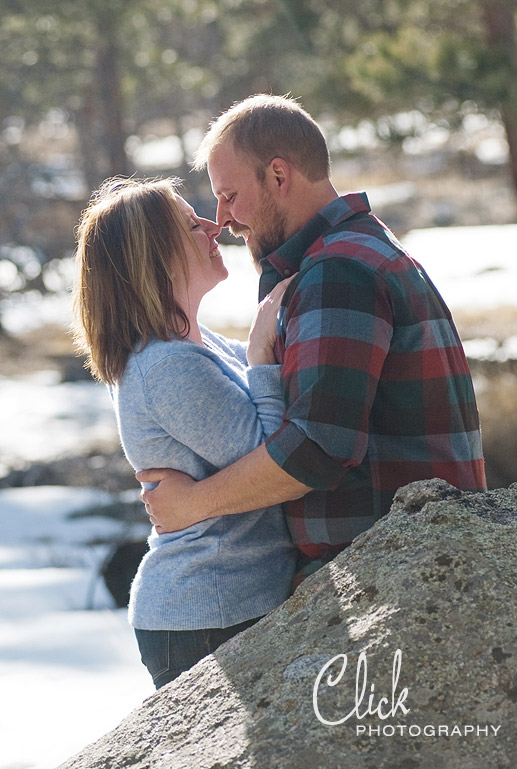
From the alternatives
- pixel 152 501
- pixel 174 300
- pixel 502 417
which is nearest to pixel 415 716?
pixel 152 501

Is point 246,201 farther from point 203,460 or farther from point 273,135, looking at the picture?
point 203,460

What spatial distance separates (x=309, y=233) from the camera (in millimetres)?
2102

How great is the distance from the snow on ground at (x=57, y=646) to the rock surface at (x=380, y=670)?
1363 mm

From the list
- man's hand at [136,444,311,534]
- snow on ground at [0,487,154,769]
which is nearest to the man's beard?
man's hand at [136,444,311,534]

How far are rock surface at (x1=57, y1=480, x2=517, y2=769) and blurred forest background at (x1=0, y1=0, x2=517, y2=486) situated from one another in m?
5.01

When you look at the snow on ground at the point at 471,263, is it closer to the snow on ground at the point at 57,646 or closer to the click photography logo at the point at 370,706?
the snow on ground at the point at 57,646

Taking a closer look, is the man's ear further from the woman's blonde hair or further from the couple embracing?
the woman's blonde hair

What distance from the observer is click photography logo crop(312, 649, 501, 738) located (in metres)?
1.39

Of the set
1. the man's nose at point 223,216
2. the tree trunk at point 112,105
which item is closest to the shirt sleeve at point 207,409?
the man's nose at point 223,216

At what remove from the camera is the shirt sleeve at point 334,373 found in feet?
6.12

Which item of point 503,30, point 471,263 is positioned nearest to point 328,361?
point 503,30

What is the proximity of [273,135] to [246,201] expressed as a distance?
0.15 meters

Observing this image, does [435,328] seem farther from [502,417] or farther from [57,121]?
[57,121]

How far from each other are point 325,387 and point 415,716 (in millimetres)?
657
